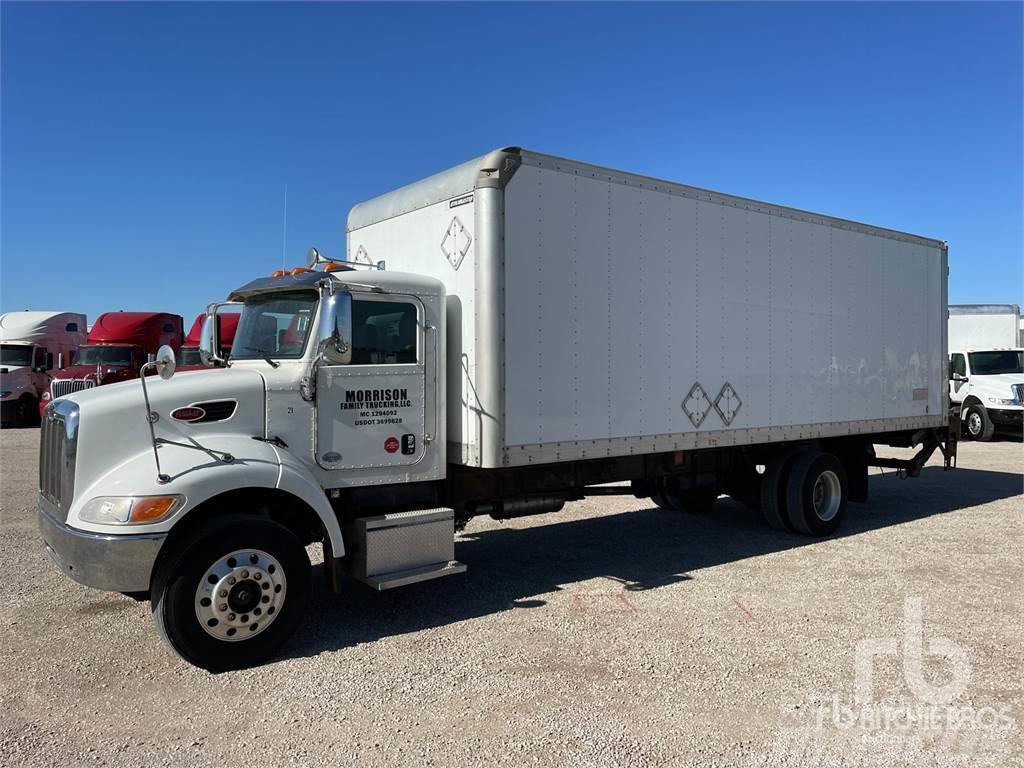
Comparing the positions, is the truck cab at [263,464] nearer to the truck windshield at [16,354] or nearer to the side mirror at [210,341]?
the side mirror at [210,341]

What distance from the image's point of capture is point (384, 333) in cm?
584

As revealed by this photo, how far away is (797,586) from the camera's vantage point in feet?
22.1

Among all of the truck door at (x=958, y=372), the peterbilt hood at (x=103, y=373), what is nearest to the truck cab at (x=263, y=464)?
the peterbilt hood at (x=103, y=373)

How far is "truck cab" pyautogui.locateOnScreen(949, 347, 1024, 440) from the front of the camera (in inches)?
753

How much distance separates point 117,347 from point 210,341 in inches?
663

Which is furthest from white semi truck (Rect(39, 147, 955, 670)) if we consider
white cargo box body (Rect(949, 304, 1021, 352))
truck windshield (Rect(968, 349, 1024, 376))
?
white cargo box body (Rect(949, 304, 1021, 352))

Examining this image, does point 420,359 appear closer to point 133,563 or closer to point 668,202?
point 133,563

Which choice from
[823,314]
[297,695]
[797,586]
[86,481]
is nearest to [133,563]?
[86,481]

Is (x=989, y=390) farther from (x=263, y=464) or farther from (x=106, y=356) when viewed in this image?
(x=106, y=356)

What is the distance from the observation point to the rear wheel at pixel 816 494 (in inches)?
342

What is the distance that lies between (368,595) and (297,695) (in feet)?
6.55

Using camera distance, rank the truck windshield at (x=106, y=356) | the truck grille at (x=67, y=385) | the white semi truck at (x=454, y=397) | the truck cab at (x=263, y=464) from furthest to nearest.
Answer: the truck windshield at (x=106, y=356), the truck grille at (x=67, y=385), the white semi truck at (x=454, y=397), the truck cab at (x=263, y=464)

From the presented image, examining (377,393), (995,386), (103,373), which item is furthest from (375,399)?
(995,386)

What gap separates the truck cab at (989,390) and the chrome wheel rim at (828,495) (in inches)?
485
